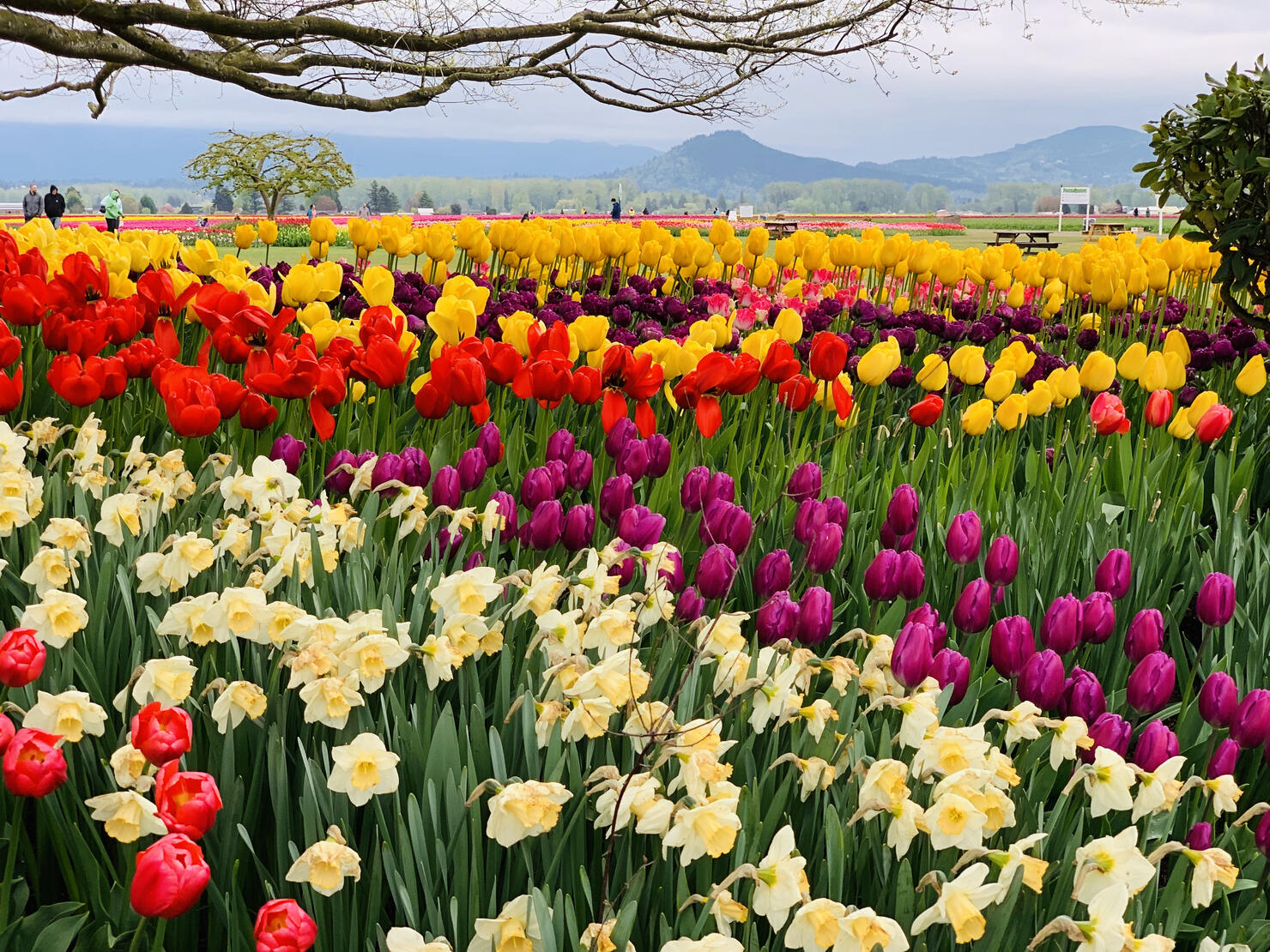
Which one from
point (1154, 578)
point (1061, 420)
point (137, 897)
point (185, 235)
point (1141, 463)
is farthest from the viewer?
point (185, 235)

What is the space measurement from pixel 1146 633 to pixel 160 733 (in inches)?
70.7

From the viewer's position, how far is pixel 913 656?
1.91m

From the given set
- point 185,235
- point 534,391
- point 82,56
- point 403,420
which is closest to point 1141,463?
point 534,391

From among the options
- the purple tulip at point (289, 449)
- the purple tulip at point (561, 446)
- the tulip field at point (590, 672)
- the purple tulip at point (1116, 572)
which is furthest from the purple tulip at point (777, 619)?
the purple tulip at point (289, 449)

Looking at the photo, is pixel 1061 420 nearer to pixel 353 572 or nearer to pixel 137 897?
pixel 353 572

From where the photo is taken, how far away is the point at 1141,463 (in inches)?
157

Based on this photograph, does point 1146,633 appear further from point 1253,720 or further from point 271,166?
point 271,166

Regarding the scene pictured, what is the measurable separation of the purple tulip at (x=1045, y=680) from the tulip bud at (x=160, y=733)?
4.73 ft

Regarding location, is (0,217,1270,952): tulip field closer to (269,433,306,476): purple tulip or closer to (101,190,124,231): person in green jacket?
(269,433,306,476): purple tulip

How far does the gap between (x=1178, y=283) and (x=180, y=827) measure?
868cm

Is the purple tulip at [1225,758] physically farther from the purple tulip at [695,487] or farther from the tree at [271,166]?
the tree at [271,166]

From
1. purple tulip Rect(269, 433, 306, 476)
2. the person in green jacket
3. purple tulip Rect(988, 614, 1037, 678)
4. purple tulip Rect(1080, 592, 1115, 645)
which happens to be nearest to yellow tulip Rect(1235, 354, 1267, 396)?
purple tulip Rect(1080, 592, 1115, 645)

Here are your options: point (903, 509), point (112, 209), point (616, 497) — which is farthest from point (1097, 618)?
point (112, 209)

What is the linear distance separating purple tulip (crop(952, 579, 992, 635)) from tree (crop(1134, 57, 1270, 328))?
4037mm
